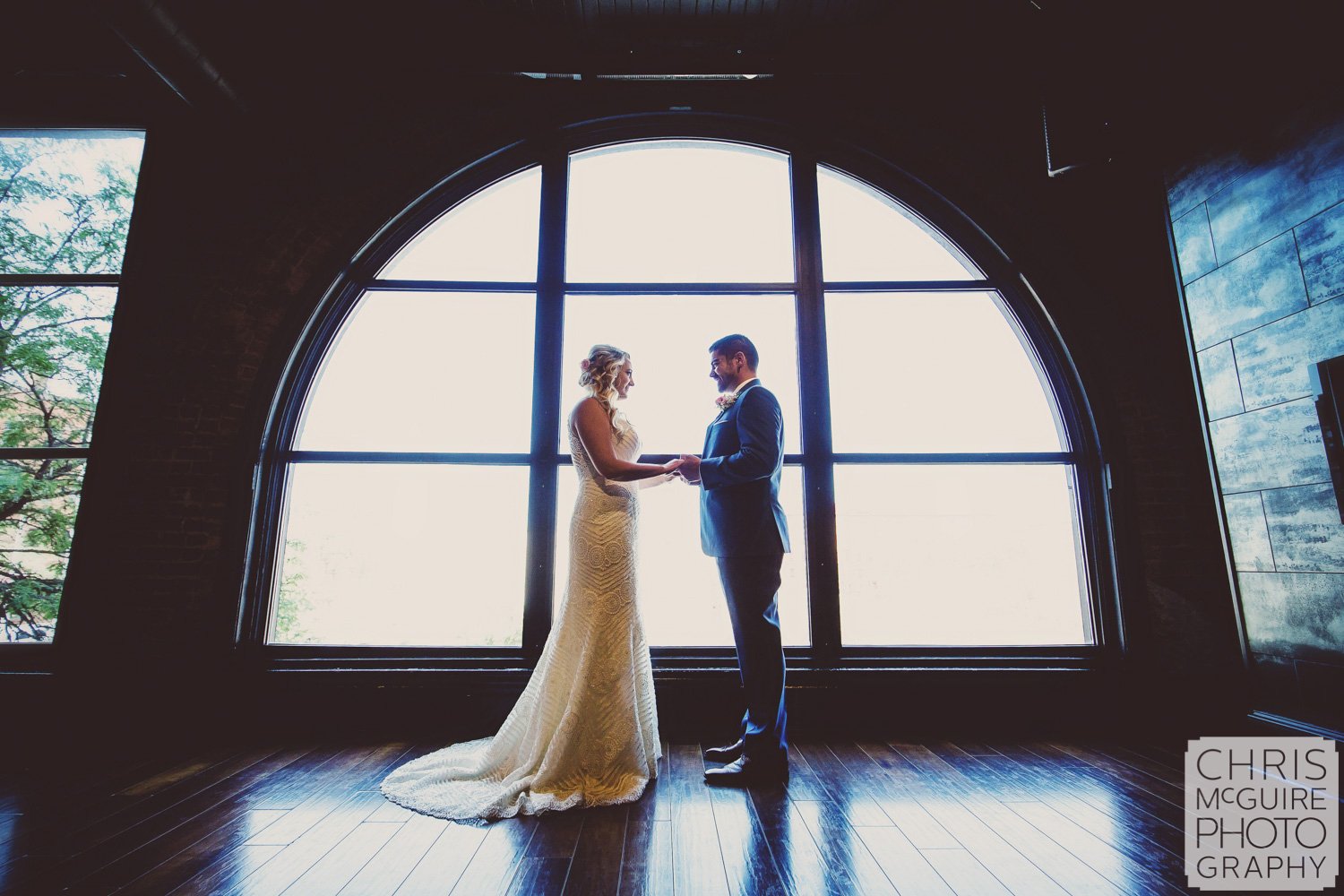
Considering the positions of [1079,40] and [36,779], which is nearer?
[36,779]

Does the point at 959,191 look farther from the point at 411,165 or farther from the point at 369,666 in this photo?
the point at 369,666

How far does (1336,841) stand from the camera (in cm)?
180

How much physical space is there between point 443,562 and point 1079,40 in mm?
4798

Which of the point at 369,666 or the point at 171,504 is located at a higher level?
the point at 171,504

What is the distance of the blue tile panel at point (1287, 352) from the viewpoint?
2227mm

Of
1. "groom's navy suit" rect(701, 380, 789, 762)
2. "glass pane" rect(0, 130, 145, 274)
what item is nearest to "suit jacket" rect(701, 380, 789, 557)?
"groom's navy suit" rect(701, 380, 789, 762)

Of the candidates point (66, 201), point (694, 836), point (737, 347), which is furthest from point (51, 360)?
point (694, 836)

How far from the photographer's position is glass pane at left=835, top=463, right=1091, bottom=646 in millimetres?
3293

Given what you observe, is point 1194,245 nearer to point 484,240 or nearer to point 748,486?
point 748,486

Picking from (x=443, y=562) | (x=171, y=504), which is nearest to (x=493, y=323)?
(x=443, y=562)

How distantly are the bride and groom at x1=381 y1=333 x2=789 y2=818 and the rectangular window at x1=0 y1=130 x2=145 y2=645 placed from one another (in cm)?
290

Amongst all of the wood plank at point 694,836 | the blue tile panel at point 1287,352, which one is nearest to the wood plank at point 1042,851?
the wood plank at point 694,836

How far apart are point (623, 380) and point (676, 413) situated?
0.90 meters

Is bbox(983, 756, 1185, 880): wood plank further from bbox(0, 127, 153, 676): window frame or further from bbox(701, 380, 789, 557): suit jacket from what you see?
bbox(0, 127, 153, 676): window frame
